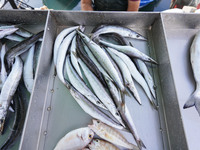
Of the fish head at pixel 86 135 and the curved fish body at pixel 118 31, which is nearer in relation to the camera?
the fish head at pixel 86 135

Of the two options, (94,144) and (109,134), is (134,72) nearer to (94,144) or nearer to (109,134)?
(109,134)

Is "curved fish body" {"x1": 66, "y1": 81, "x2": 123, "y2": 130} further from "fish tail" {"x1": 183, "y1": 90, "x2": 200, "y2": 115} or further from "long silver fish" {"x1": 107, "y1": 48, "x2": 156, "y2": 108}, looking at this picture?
"fish tail" {"x1": 183, "y1": 90, "x2": 200, "y2": 115}


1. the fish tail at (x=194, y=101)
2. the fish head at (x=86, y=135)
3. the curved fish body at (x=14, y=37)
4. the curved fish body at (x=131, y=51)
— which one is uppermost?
the curved fish body at (x=14, y=37)

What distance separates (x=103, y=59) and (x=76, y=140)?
0.78m

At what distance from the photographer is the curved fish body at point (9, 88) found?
116 centimetres

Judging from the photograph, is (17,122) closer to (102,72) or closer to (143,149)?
(102,72)

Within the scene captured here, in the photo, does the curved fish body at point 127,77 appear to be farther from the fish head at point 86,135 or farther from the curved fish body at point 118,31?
the fish head at point 86,135

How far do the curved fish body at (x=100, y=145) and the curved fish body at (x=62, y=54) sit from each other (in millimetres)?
609

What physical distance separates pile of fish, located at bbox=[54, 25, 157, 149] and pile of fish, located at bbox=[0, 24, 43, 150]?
0.99ft

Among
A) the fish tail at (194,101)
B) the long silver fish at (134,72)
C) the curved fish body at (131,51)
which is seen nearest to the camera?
the fish tail at (194,101)

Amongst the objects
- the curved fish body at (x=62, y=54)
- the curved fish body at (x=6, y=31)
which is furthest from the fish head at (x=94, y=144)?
the curved fish body at (x=6, y=31)

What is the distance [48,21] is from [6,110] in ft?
3.24

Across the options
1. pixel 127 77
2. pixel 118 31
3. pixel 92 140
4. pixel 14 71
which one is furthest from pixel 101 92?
pixel 14 71

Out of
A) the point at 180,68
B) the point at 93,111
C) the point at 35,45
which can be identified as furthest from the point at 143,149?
the point at 35,45
